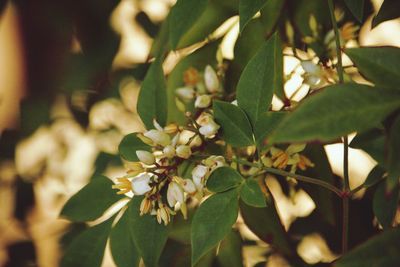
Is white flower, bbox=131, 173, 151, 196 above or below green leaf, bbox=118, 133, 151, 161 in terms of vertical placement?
below

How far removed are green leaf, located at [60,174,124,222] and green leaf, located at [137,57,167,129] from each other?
0.29ft

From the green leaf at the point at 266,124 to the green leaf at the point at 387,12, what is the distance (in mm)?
116

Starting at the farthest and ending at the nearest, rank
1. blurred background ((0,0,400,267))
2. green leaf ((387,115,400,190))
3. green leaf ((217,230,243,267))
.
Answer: blurred background ((0,0,400,267)) < green leaf ((217,230,243,267)) < green leaf ((387,115,400,190))

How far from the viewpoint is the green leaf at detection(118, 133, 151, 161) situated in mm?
448

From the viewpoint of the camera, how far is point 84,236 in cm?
51

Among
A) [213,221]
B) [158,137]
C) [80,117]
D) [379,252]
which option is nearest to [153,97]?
[158,137]

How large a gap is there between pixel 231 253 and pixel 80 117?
0.45m

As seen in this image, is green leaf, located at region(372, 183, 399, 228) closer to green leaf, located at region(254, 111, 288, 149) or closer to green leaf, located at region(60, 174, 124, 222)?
green leaf, located at region(254, 111, 288, 149)

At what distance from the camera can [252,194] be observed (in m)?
0.37

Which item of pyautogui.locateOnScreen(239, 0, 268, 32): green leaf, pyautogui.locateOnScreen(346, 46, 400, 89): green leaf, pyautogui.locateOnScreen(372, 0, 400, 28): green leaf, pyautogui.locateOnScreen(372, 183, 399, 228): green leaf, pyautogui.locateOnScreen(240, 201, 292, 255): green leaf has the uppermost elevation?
pyautogui.locateOnScreen(239, 0, 268, 32): green leaf

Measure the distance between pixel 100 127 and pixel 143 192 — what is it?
0.47 metres

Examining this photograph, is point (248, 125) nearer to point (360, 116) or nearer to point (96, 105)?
point (360, 116)

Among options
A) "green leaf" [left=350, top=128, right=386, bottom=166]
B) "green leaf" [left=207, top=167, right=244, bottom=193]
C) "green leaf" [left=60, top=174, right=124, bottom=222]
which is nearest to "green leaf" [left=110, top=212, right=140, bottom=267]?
"green leaf" [left=60, top=174, right=124, bottom=222]

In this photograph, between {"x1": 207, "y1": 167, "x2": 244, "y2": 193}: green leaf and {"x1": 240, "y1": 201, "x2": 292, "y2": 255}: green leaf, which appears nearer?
{"x1": 207, "y1": 167, "x2": 244, "y2": 193}: green leaf
